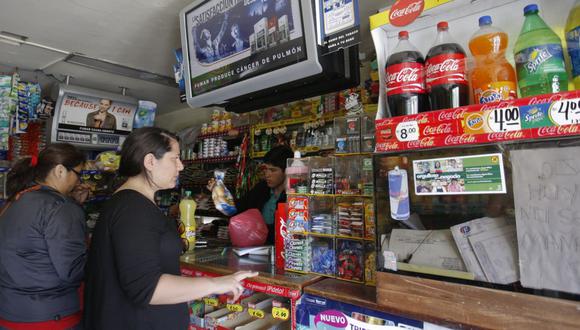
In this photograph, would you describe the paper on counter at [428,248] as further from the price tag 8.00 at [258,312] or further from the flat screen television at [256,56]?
the flat screen television at [256,56]

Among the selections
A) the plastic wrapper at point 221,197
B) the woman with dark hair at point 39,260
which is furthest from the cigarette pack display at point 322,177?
the woman with dark hair at point 39,260

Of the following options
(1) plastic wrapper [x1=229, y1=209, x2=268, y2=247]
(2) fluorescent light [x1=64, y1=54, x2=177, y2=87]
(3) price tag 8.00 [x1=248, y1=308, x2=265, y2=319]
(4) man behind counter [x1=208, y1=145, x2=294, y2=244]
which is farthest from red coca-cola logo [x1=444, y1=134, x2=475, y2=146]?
(2) fluorescent light [x1=64, y1=54, x2=177, y2=87]

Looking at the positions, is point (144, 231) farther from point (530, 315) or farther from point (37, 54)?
point (37, 54)

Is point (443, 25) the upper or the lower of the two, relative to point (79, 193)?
upper

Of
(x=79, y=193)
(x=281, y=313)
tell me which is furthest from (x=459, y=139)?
(x=79, y=193)

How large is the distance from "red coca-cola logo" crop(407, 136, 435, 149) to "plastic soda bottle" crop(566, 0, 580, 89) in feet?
1.53

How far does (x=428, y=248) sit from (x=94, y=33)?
3280 millimetres

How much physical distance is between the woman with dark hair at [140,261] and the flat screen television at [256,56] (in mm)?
902

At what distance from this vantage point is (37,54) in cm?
356

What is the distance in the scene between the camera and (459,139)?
1.17 metres

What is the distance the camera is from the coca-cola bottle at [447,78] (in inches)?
49.6

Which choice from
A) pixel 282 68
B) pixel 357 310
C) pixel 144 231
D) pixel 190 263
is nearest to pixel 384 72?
pixel 282 68

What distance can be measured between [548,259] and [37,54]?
4.49 m

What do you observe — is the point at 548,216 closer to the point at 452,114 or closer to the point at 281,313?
the point at 452,114
